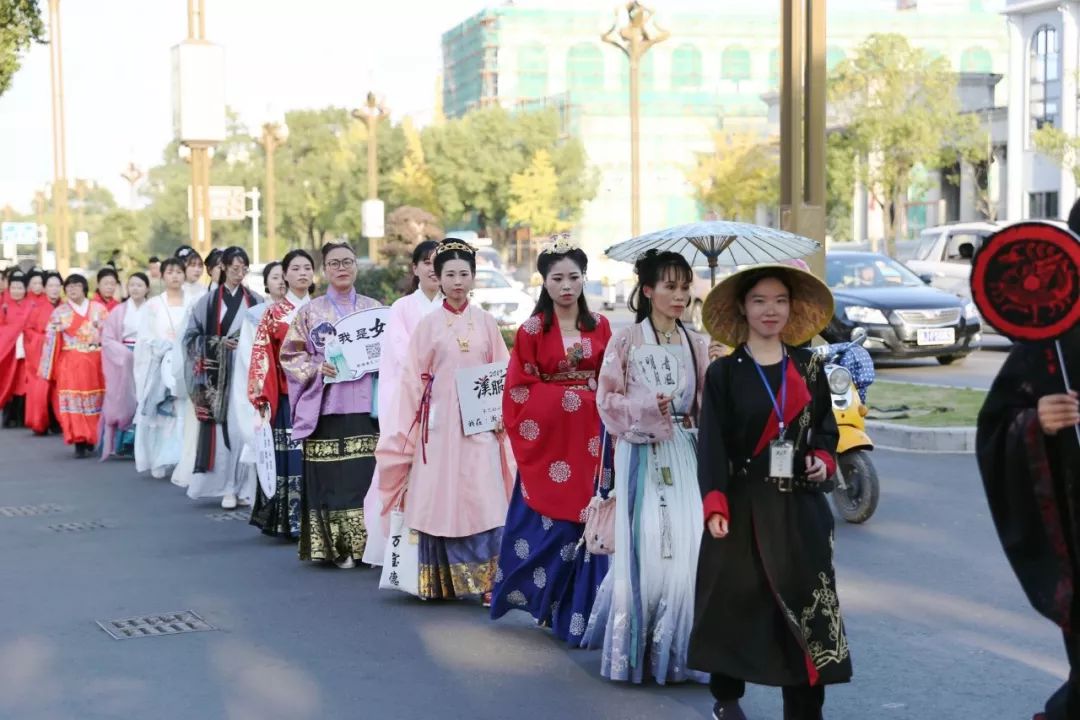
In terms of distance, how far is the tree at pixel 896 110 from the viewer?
147 feet

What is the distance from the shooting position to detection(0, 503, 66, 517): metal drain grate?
11.2 meters

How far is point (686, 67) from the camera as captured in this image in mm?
92312

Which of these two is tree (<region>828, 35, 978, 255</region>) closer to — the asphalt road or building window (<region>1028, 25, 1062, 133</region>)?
building window (<region>1028, 25, 1062, 133</region>)

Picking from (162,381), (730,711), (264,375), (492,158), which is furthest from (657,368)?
(492,158)

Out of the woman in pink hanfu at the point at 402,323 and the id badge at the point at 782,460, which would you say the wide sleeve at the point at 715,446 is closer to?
the id badge at the point at 782,460

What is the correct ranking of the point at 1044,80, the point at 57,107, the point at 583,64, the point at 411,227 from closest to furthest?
the point at 411,227, the point at 57,107, the point at 1044,80, the point at 583,64

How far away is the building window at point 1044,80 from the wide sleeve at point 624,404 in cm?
4413

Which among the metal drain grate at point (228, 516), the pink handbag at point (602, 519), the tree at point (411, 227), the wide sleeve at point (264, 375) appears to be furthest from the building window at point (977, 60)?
the pink handbag at point (602, 519)

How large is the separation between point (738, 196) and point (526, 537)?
50398 millimetres

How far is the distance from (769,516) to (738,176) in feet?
171

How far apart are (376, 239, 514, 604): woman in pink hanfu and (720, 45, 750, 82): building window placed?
87.5 metres

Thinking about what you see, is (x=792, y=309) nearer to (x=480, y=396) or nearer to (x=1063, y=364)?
(x=1063, y=364)

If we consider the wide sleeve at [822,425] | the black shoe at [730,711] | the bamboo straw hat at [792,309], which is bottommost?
the black shoe at [730,711]

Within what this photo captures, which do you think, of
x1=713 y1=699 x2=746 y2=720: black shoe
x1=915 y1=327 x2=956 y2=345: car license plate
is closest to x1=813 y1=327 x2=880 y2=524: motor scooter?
x1=713 y1=699 x2=746 y2=720: black shoe
